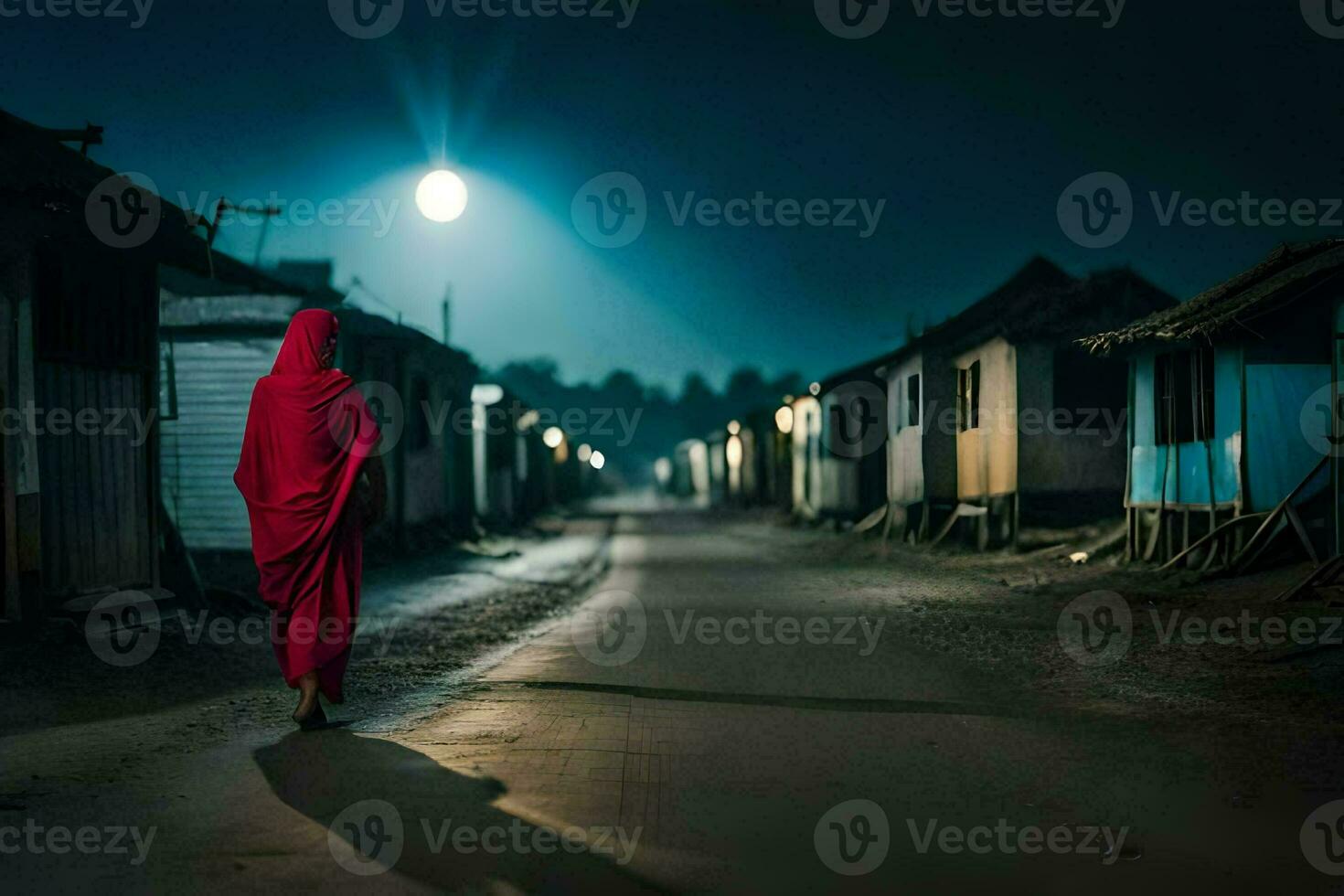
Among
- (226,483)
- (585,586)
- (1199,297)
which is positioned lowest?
(585,586)

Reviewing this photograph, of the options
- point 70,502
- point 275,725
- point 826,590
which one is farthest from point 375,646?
point 826,590

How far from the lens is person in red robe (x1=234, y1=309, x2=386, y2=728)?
6172 millimetres

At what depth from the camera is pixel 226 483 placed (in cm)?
1891

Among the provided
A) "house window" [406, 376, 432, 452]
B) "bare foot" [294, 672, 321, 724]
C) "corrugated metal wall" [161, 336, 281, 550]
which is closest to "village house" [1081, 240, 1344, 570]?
"bare foot" [294, 672, 321, 724]

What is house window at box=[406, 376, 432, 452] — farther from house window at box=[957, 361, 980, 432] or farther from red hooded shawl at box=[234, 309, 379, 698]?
red hooded shawl at box=[234, 309, 379, 698]

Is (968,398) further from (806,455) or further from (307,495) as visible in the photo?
(307,495)

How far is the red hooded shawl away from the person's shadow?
2.17ft

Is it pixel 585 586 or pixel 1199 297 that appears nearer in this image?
pixel 1199 297

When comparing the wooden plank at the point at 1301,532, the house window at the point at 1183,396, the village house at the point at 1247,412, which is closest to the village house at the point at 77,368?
the village house at the point at 1247,412

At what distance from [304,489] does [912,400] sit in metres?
21.2

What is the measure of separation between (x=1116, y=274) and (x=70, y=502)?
686 inches

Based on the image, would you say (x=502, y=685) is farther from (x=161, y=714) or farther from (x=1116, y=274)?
(x=1116, y=274)

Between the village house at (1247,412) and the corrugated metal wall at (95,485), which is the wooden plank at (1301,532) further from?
the corrugated metal wall at (95,485)

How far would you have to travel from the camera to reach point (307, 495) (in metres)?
6.20
